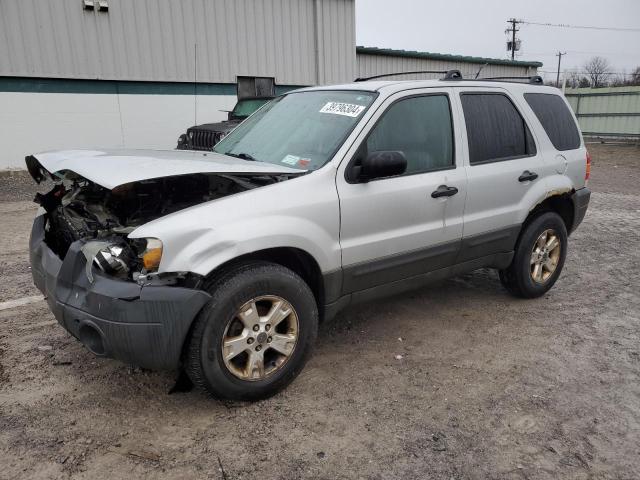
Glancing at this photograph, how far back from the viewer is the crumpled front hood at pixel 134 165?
2809 mm

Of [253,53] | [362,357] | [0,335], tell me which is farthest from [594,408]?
[253,53]

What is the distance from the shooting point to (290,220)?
3.02 m

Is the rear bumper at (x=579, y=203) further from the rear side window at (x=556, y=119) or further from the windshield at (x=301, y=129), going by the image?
the windshield at (x=301, y=129)

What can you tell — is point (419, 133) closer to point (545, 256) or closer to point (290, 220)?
point (290, 220)

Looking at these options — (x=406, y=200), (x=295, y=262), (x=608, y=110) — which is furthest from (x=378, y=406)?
(x=608, y=110)

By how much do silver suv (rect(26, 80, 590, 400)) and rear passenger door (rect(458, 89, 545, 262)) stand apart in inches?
0.6

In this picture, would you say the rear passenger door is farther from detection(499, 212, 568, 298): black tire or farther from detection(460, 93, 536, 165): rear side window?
detection(499, 212, 568, 298): black tire

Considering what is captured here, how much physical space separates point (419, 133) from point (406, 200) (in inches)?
21.4

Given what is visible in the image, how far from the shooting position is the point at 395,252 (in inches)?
140

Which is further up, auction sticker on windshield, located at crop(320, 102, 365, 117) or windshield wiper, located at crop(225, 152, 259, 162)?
auction sticker on windshield, located at crop(320, 102, 365, 117)

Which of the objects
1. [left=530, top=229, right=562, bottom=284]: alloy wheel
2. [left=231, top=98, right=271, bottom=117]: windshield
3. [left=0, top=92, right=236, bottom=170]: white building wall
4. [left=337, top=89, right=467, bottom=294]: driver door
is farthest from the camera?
[left=0, top=92, right=236, bottom=170]: white building wall

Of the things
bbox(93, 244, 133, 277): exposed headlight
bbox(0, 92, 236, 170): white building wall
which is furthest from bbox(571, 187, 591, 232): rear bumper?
bbox(0, 92, 236, 170): white building wall

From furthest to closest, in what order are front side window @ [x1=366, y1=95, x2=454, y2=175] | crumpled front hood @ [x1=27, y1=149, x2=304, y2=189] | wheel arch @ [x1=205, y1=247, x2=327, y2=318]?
front side window @ [x1=366, y1=95, x2=454, y2=175]
wheel arch @ [x1=205, y1=247, x2=327, y2=318]
crumpled front hood @ [x1=27, y1=149, x2=304, y2=189]

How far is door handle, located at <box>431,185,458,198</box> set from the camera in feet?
12.1
